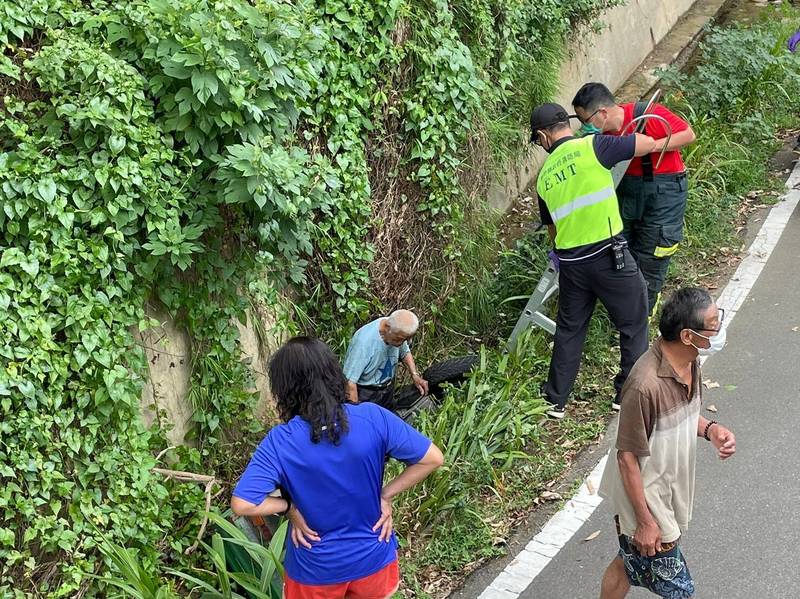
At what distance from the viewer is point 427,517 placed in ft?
16.7

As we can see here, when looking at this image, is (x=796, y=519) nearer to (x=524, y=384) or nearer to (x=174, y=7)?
(x=524, y=384)

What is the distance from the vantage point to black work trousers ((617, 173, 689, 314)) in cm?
631

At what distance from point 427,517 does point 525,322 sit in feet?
6.52

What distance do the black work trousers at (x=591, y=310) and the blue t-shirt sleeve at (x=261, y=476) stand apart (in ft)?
10.0

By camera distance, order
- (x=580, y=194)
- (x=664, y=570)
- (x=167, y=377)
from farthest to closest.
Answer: (x=580, y=194) → (x=167, y=377) → (x=664, y=570)

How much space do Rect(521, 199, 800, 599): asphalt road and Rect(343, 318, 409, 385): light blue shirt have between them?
1.53 m

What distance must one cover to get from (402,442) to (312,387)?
413 millimetres

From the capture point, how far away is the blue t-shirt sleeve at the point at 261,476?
132 inches

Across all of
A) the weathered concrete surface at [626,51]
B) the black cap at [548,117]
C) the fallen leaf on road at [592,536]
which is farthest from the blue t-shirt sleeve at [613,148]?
the weathered concrete surface at [626,51]

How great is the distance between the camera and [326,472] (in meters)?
3.38

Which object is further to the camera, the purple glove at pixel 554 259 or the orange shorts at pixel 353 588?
the purple glove at pixel 554 259

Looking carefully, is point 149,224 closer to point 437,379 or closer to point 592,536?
point 437,379

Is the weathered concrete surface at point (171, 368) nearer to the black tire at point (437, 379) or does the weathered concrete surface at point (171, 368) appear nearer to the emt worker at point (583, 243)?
the black tire at point (437, 379)

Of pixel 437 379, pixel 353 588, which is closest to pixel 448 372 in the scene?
pixel 437 379
